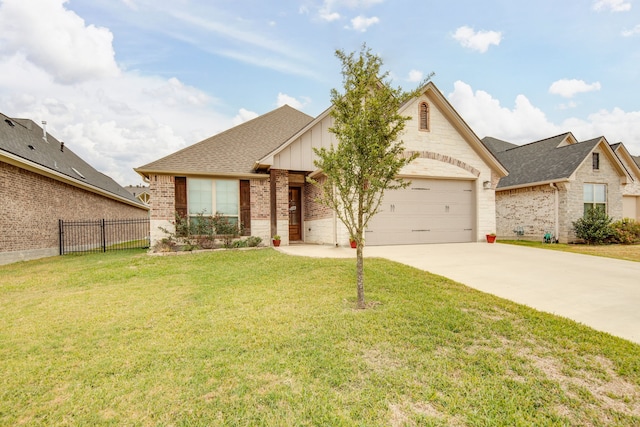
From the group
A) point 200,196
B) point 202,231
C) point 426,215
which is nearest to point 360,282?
point 426,215

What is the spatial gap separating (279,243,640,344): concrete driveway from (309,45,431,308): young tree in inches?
117

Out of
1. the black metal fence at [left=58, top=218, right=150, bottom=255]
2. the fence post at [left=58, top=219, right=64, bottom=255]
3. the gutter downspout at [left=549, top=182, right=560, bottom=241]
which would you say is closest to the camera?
the fence post at [left=58, top=219, right=64, bottom=255]

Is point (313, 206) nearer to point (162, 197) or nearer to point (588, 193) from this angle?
point (162, 197)

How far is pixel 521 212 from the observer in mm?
15984

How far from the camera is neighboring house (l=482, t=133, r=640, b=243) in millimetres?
14172

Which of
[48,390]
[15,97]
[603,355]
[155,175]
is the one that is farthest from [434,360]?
[15,97]

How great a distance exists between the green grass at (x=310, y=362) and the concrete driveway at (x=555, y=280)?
0.66m

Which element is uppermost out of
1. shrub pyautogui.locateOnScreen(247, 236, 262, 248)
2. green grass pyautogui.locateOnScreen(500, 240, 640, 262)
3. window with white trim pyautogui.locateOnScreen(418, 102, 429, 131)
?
window with white trim pyautogui.locateOnScreen(418, 102, 429, 131)

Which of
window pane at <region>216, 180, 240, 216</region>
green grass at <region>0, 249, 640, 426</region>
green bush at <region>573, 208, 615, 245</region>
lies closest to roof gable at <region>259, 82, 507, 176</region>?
window pane at <region>216, 180, 240, 216</region>

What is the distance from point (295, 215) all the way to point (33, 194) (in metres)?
10.6

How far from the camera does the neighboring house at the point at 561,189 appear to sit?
14.2m

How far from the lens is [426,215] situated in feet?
39.1

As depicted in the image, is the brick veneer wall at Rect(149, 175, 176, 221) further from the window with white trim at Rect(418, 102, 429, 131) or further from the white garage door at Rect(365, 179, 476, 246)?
the window with white trim at Rect(418, 102, 429, 131)

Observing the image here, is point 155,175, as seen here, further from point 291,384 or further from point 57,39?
point 291,384
